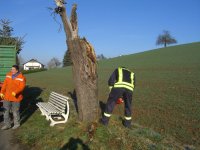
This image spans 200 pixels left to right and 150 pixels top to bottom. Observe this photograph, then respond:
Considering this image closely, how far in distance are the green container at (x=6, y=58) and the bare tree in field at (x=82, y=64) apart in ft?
21.1

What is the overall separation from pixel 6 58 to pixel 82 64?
694 centimetres

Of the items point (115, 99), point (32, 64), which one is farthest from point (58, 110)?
point (32, 64)

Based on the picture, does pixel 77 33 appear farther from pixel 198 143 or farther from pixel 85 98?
pixel 198 143

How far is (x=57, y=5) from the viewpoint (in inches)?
310

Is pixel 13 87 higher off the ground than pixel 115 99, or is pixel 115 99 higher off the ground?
pixel 13 87

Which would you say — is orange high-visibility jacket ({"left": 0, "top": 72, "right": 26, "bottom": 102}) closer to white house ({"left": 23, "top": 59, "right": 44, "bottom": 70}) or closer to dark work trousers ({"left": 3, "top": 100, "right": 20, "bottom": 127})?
dark work trousers ({"left": 3, "top": 100, "right": 20, "bottom": 127})

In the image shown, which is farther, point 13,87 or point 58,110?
point 58,110

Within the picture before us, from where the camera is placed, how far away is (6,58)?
1366 cm

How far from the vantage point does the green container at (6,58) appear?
13523 millimetres

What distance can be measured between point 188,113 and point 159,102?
294cm

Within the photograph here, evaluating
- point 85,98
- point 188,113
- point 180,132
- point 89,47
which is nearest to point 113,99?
point 85,98

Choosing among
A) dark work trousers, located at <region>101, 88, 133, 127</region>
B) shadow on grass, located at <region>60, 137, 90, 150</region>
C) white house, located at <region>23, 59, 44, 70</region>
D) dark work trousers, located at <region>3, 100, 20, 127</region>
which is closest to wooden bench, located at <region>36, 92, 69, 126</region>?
dark work trousers, located at <region>3, 100, 20, 127</region>

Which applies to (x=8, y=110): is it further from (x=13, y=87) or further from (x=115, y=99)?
(x=115, y=99)

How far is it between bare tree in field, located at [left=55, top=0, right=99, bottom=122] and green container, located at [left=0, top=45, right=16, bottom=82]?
6433 millimetres
